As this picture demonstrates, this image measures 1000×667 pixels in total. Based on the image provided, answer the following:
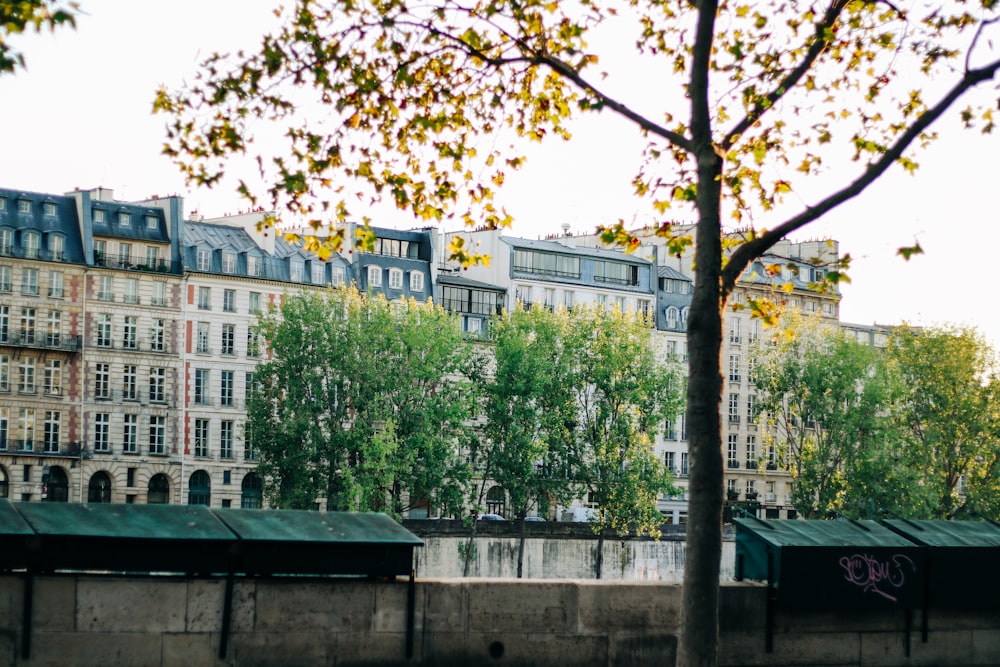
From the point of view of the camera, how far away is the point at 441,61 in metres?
15.8

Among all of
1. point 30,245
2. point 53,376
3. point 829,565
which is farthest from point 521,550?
point 829,565

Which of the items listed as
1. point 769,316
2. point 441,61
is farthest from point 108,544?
point 769,316

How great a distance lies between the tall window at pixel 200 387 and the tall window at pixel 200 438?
1139 millimetres

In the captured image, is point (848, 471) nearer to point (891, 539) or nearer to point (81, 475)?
point (81, 475)

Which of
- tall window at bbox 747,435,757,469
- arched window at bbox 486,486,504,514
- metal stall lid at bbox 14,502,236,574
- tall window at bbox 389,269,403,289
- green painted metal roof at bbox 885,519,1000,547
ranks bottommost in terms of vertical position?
arched window at bbox 486,486,504,514

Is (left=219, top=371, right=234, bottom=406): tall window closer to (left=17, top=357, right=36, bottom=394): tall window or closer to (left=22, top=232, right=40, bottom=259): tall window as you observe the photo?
(left=17, top=357, right=36, bottom=394): tall window

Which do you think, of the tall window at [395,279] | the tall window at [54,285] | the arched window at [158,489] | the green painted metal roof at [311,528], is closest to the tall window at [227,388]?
the arched window at [158,489]

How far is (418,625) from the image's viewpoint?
1655cm

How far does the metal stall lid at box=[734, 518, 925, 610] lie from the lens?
1845 centimetres

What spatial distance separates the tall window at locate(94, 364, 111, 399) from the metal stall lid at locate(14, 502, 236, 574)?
213 ft

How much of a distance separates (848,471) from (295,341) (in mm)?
31008

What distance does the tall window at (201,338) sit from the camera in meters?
81.1

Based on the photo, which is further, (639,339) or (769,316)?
(639,339)

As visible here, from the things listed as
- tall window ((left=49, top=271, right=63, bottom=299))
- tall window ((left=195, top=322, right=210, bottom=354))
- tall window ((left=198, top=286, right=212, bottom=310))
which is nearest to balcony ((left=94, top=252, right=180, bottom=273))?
tall window ((left=198, top=286, right=212, bottom=310))
